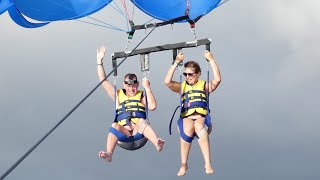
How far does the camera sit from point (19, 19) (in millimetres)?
11461

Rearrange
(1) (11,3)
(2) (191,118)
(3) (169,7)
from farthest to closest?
(3) (169,7)
(1) (11,3)
(2) (191,118)

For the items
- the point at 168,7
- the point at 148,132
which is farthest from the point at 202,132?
the point at 168,7

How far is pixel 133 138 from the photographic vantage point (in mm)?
9805

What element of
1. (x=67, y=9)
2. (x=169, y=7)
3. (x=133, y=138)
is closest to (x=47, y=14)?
(x=67, y=9)

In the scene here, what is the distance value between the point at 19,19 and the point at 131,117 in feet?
10.4

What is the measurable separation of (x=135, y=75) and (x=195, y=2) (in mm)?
2404

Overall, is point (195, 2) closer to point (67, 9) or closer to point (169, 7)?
point (169, 7)

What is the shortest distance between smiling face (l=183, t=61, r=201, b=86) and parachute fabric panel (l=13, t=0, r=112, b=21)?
2.40 meters

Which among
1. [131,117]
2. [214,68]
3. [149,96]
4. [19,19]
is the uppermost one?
[19,19]

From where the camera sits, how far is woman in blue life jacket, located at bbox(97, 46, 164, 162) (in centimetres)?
964

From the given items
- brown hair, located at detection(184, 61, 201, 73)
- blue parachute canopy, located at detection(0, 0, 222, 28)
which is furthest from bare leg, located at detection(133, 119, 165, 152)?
blue parachute canopy, located at detection(0, 0, 222, 28)

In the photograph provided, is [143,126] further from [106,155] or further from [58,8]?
[58,8]

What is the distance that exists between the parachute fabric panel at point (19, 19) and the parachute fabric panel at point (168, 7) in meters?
1.94

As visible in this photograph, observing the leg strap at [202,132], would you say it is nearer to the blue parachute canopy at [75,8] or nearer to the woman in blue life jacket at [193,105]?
the woman in blue life jacket at [193,105]
